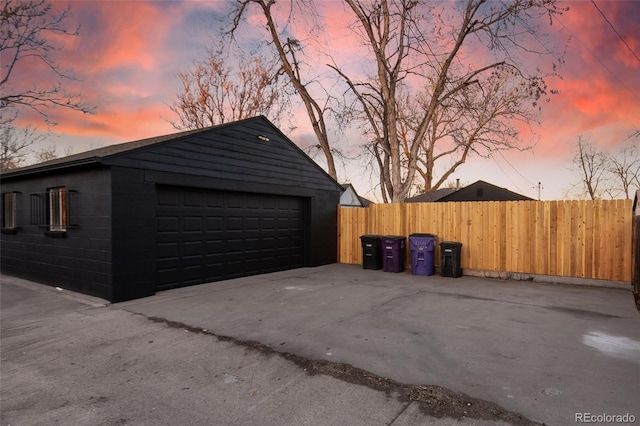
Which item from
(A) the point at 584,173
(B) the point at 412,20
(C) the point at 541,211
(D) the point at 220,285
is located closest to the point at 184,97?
(B) the point at 412,20

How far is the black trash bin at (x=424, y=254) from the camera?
9.41 meters

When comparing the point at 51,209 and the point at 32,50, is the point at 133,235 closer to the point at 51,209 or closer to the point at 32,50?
the point at 51,209

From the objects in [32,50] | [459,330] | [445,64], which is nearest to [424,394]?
[459,330]

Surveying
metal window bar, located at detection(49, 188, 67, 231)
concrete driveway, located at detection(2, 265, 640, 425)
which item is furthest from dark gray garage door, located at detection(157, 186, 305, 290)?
metal window bar, located at detection(49, 188, 67, 231)

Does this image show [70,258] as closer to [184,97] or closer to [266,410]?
[266,410]

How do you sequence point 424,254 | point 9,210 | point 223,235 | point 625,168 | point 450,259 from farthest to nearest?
point 625,168
point 9,210
point 424,254
point 450,259
point 223,235

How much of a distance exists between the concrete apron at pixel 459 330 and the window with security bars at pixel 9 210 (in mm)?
6057

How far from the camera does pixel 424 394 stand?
2.87 meters

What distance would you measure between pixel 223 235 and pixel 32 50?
1242 cm

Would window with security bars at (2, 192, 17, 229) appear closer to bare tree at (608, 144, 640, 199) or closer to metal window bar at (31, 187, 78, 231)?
metal window bar at (31, 187, 78, 231)

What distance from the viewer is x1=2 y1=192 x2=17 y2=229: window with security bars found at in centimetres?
952

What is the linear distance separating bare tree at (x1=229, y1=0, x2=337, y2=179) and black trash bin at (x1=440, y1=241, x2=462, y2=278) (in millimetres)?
10691

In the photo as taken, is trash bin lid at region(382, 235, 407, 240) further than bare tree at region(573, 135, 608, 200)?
No

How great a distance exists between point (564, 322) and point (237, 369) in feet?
15.2
